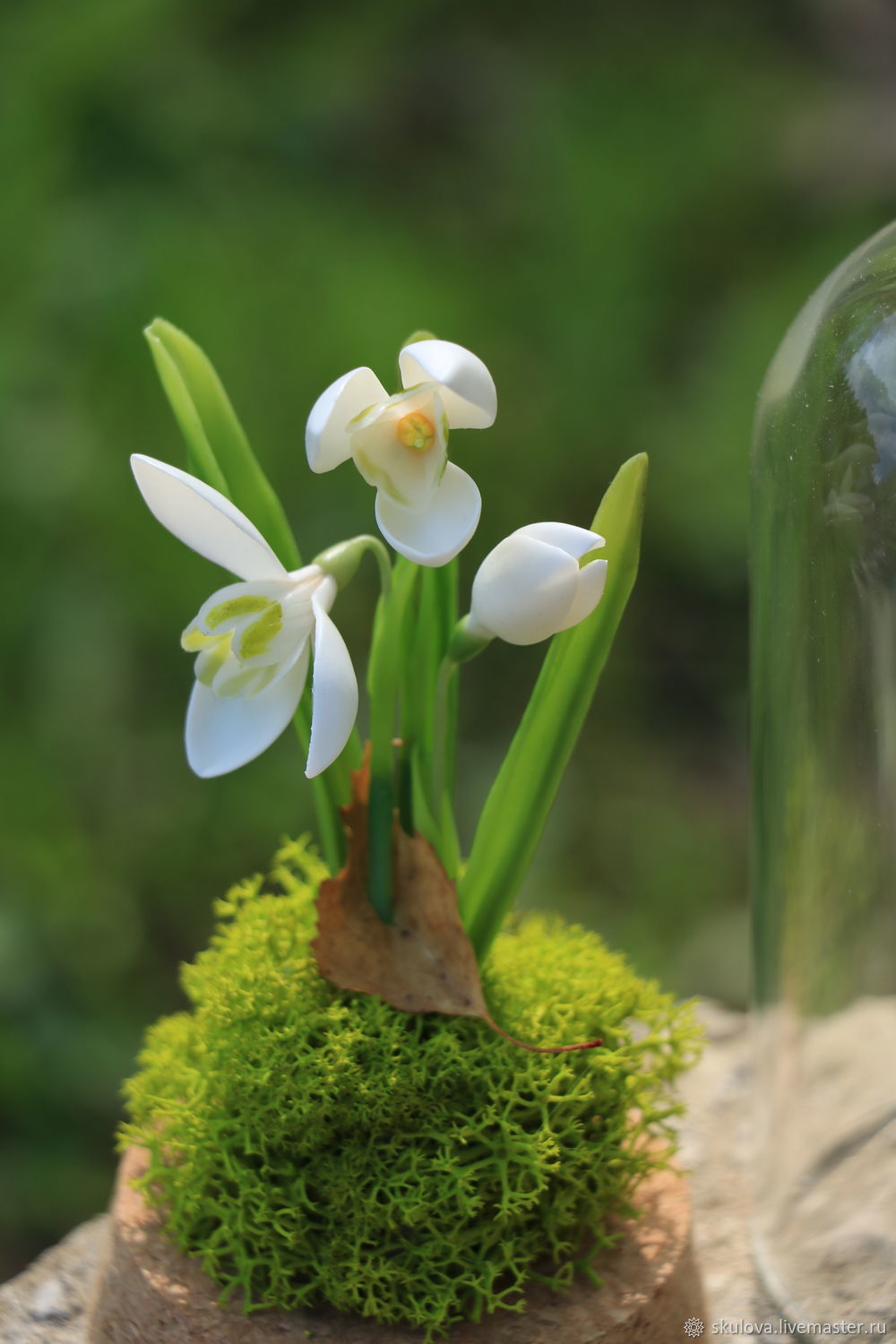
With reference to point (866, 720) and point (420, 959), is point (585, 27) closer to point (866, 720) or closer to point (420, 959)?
point (866, 720)

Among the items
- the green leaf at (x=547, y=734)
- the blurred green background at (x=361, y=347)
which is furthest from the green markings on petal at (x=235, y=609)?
the blurred green background at (x=361, y=347)

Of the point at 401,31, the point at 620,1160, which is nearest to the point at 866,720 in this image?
the point at 620,1160

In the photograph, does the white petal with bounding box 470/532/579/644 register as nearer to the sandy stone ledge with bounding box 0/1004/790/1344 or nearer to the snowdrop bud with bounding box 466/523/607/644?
the snowdrop bud with bounding box 466/523/607/644

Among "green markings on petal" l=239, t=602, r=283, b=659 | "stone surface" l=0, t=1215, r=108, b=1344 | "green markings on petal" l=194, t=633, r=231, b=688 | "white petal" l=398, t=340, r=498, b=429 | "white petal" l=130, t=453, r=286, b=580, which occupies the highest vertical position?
"white petal" l=398, t=340, r=498, b=429

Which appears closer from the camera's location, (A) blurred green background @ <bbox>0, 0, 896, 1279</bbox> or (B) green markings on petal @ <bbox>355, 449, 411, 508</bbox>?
(B) green markings on petal @ <bbox>355, 449, 411, 508</bbox>

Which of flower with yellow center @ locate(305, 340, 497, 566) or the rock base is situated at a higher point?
flower with yellow center @ locate(305, 340, 497, 566)

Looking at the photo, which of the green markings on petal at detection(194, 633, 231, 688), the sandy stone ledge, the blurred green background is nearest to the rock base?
the sandy stone ledge

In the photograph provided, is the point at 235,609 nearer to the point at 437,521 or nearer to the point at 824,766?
the point at 437,521
